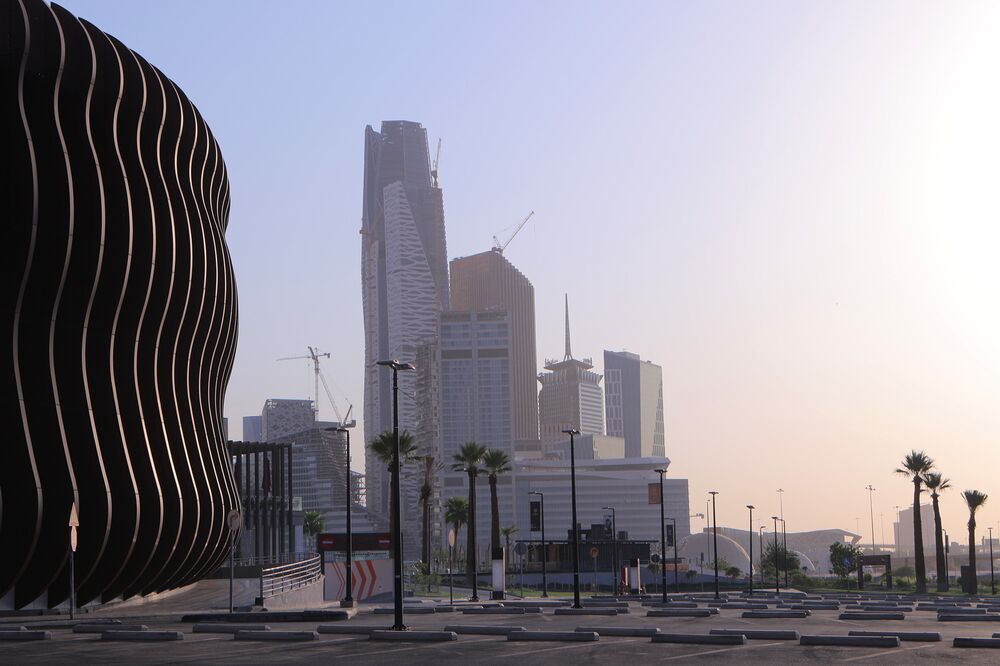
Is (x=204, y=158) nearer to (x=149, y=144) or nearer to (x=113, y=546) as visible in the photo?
(x=149, y=144)

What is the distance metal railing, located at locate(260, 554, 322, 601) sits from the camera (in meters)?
53.8

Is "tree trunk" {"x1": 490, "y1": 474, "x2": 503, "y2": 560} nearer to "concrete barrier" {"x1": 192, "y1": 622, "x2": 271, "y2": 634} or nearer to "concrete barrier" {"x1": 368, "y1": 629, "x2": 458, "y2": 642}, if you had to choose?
"concrete barrier" {"x1": 192, "y1": 622, "x2": 271, "y2": 634}

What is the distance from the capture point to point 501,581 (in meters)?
65.0

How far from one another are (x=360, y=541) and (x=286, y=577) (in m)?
31.5

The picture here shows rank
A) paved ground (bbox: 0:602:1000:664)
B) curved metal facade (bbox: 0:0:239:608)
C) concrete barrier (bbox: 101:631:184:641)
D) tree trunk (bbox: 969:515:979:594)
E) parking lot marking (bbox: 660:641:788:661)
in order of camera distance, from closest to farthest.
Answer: paved ground (bbox: 0:602:1000:664) < parking lot marking (bbox: 660:641:788:661) < concrete barrier (bbox: 101:631:184:641) < curved metal facade (bbox: 0:0:239:608) < tree trunk (bbox: 969:515:979:594)

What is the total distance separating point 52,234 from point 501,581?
32620 millimetres

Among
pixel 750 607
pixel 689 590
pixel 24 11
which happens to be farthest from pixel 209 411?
pixel 689 590

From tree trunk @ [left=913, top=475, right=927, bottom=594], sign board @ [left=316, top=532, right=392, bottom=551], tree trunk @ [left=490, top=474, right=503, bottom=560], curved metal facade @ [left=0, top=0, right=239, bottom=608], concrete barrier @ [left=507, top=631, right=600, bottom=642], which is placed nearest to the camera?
concrete barrier @ [left=507, top=631, right=600, bottom=642]

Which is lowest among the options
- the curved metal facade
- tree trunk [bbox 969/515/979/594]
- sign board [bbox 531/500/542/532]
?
tree trunk [bbox 969/515/979/594]

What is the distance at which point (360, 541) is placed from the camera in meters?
92.2

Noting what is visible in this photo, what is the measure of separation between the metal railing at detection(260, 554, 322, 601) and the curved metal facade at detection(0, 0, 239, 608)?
3936 millimetres

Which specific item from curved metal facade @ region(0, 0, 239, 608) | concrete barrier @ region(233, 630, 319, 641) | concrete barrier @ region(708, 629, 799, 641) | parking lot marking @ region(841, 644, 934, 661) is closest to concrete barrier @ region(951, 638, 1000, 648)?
parking lot marking @ region(841, 644, 934, 661)

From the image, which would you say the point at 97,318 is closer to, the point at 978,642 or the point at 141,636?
the point at 141,636

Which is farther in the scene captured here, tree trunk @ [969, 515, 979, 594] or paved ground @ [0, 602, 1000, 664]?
tree trunk @ [969, 515, 979, 594]
